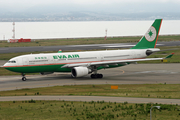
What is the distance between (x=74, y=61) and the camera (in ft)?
180

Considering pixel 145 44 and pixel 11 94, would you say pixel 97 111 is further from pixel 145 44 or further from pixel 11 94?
pixel 145 44

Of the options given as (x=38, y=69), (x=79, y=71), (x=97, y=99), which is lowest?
(x=97, y=99)

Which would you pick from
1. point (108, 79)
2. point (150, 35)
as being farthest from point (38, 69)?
point (150, 35)

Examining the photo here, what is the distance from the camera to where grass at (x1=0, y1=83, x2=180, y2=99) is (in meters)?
37.8

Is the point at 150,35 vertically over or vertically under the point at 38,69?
over

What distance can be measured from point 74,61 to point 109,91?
52.7ft

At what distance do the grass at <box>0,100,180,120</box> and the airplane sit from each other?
18.4 meters

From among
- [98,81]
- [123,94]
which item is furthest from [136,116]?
[98,81]

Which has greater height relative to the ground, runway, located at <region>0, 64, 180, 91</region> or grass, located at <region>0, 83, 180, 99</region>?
runway, located at <region>0, 64, 180, 91</region>

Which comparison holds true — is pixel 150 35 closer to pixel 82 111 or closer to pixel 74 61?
pixel 74 61

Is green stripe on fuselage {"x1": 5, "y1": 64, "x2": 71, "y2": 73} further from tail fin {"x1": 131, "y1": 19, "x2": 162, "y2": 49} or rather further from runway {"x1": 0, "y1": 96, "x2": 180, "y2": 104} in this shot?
tail fin {"x1": 131, "y1": 19, "x2": 162, "y2": 49}

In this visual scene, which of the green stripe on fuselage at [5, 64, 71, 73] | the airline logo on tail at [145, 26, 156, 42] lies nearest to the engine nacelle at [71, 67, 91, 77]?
the green stripe on fuselage at [5, 64, 71, 73]

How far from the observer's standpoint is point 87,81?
5153 cm

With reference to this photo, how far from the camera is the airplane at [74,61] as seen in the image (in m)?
50.9
